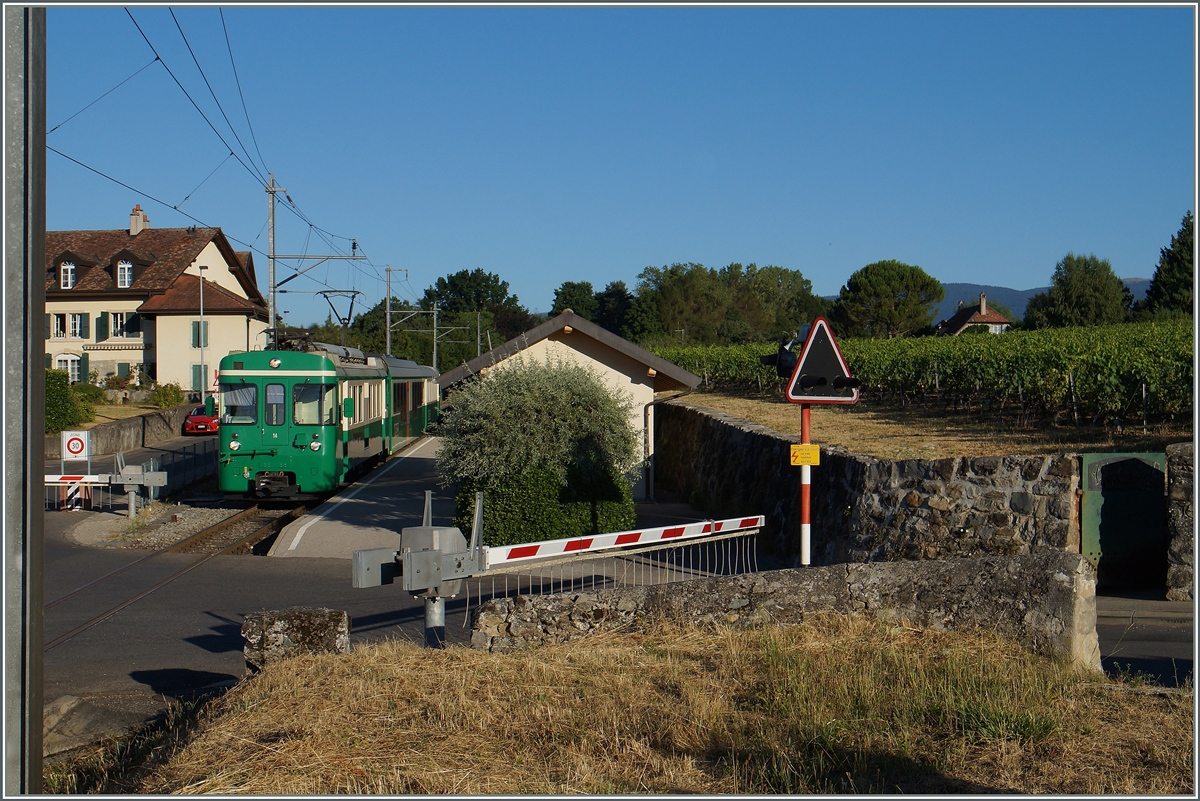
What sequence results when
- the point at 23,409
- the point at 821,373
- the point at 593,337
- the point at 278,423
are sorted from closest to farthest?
the point at 23,409 < the point at 821,373 < the point at 278,423 < the point at 593,337

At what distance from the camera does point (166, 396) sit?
47.3m

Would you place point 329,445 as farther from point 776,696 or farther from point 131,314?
point 131,314

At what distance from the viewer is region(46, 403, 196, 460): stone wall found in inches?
1256

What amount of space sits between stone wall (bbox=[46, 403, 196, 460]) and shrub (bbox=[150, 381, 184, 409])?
4.65 m

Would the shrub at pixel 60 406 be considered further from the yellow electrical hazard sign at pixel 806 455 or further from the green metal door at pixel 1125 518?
the green metal door at pixel 1125 518

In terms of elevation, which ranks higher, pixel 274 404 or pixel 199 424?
pixel 274 404

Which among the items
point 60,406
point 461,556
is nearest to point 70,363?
point 60,406

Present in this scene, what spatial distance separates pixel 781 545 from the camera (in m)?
13.0

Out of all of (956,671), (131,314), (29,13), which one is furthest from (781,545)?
(131,314)

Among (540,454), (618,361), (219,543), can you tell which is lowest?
(219,543)

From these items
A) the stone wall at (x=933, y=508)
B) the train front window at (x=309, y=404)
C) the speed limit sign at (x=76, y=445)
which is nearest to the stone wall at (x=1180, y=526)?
the stone wall at (x=933, y=508)

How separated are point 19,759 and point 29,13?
2.90 meters

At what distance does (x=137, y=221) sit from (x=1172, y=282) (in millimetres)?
63153

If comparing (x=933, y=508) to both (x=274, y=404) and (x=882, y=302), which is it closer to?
(x=274, y=404)
